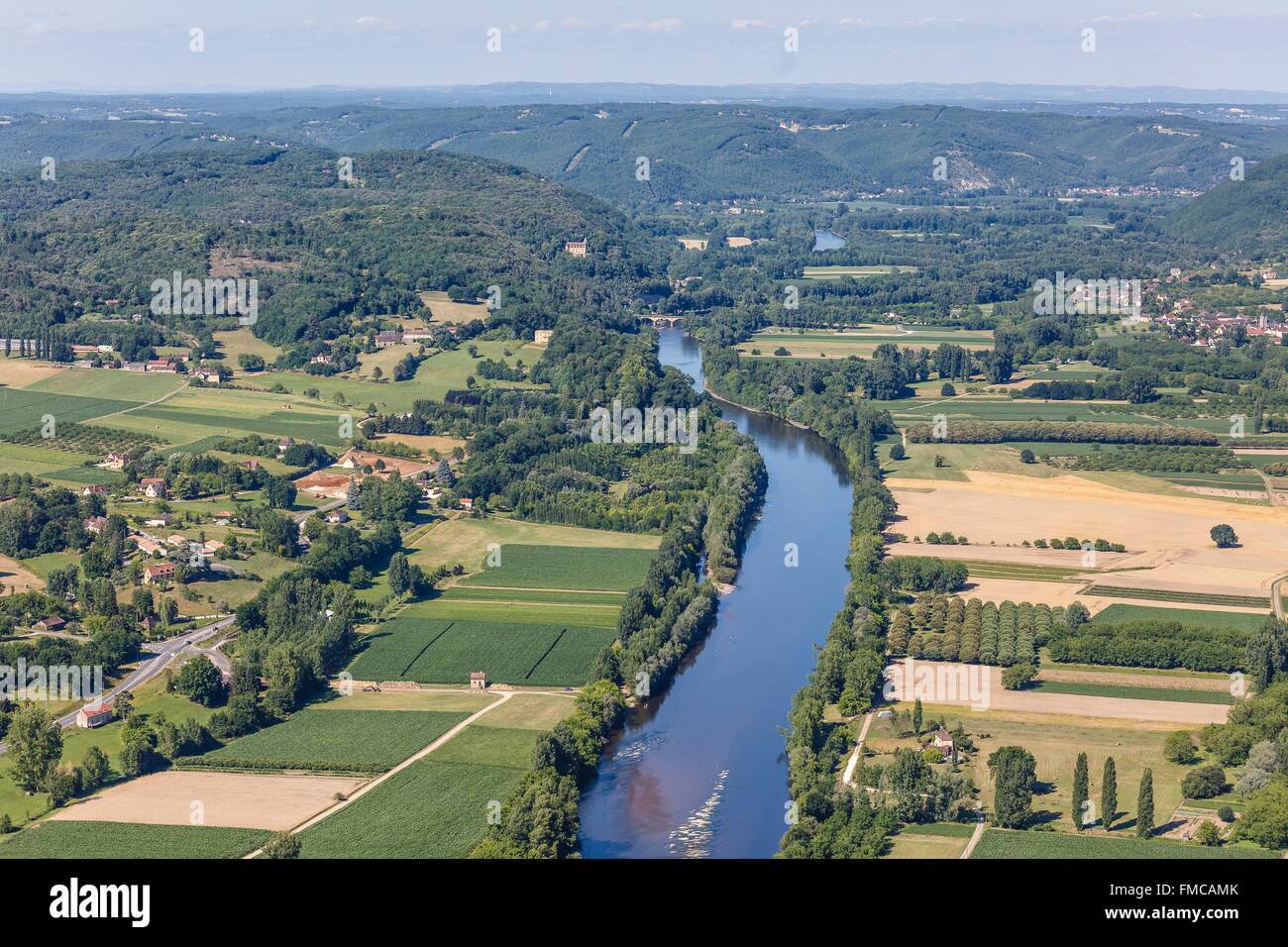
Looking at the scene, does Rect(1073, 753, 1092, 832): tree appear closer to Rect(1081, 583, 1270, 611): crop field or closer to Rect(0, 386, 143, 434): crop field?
Rect(1081, 583, 1270, 611): crop field

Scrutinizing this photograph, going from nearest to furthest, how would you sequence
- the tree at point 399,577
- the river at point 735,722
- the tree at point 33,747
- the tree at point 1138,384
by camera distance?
the river at point 735,722 → the tree at point 33,747 → the tree at point 399,577 → the tree at point 1138,384

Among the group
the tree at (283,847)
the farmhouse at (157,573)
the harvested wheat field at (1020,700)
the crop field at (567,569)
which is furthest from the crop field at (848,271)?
the tree at (283,847)

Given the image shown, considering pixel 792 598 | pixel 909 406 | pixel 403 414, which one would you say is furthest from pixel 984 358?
pixel 792 598

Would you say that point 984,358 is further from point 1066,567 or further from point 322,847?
point 322,847

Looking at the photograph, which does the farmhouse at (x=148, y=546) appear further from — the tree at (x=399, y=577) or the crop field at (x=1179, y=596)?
the crop field at (x=1179, y=596)

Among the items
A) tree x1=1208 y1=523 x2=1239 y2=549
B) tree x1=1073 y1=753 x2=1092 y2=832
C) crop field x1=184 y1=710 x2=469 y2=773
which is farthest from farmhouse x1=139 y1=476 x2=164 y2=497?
tree x1=1208 y1=523 x2=1239 y2=549
